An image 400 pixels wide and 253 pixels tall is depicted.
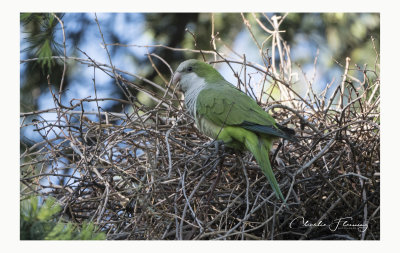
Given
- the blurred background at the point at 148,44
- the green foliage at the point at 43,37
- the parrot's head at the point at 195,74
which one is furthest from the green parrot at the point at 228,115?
the green foliage at the point at 43,37

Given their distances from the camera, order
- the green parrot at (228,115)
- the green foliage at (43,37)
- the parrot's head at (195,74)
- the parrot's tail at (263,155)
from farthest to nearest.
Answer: the parrot's head at (195,74), the green foliage at (43,37), the green parrot at (228,115), the parrot's tail at (263,155)

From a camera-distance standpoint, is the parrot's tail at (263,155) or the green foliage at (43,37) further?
the green foliage at (43,37)

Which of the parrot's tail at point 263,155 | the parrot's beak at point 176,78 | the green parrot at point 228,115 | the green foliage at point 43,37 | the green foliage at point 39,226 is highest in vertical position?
the green foliage at point 43,37

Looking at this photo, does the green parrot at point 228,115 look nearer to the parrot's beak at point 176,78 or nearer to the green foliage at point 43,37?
the parrot's beak at point 176,78

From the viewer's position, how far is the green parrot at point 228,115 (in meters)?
1.81

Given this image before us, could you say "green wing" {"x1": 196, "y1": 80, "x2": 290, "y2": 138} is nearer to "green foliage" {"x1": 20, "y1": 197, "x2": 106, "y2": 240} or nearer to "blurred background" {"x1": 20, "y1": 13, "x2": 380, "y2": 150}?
"blurred background" {"x1": 20, "y1": 13, "x2": 380, "y2": 150}

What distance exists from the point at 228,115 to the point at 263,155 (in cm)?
27

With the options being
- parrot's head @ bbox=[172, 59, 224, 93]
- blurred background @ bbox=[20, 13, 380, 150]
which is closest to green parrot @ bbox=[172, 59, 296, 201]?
parrot's head @ bbox=[172, 59, 224, 93]

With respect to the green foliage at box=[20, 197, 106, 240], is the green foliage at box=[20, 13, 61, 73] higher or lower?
higher

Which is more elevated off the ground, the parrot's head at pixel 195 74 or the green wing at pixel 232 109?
the parrot's head at pixel 195 74

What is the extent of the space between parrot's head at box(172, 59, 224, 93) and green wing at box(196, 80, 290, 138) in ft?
0.31

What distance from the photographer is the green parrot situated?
1814mm
